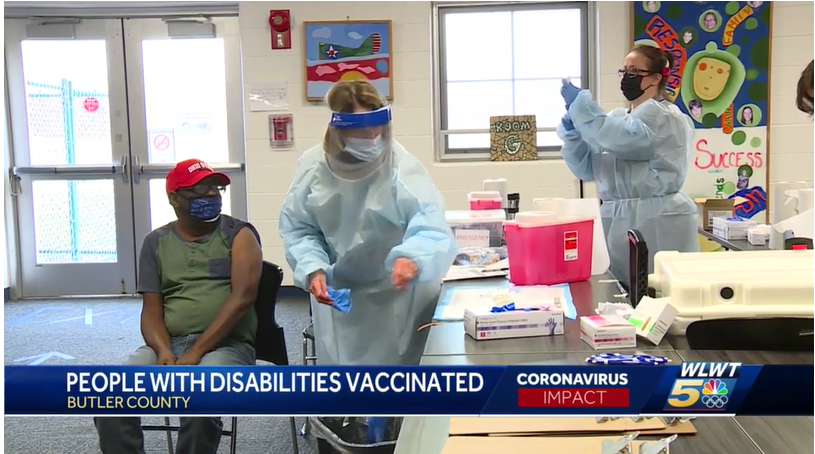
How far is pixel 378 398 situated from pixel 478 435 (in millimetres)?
165

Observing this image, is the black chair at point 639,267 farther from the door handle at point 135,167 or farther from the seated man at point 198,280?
the door handle at point 135,167

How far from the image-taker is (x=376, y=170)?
195cm

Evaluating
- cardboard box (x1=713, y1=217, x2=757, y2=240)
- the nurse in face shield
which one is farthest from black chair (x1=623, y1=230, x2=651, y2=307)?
cardboard box (x1=713, y1=217, x2=757, y2=240)

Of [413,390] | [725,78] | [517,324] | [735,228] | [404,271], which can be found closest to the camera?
[413,390]

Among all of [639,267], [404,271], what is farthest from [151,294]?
[639,267]

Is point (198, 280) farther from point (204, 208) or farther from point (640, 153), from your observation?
point (640, 153)

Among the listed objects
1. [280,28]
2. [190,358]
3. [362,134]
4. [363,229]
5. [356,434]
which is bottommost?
[356,434]

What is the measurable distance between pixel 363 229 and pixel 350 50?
2.55 meters

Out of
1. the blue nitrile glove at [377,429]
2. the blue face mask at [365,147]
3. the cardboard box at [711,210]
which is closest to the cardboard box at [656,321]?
the blue face mask at [365,147]

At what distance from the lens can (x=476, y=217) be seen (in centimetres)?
266

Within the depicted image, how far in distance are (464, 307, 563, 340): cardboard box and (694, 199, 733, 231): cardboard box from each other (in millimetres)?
2005

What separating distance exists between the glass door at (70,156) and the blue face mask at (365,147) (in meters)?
3.27

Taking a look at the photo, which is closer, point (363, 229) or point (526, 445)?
point (526, 445)

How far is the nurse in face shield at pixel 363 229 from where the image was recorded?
6.15 ft
